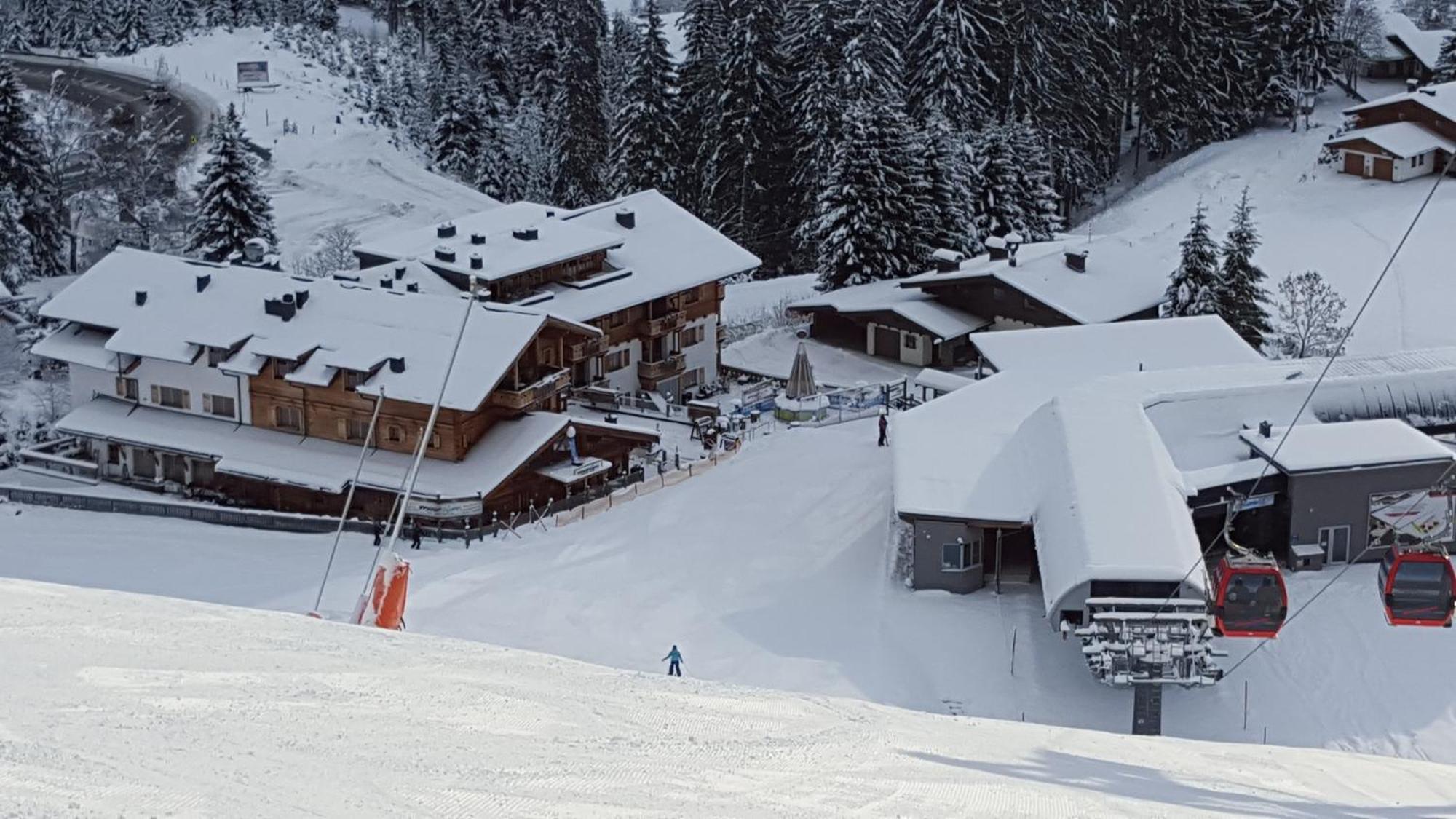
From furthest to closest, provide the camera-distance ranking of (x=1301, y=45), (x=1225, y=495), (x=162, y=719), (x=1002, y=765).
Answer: (x=1301, y=45) < (x=1225, y=495) < (x=1002, y=765) < (x=162, y=719)

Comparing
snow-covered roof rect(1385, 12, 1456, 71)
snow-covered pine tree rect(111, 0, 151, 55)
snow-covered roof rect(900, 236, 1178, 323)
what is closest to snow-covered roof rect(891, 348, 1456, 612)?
snow-covered roof rect(900, 236, 1178, 323)

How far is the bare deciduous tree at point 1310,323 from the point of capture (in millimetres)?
54719

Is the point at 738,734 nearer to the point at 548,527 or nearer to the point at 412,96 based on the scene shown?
the point at 548,527

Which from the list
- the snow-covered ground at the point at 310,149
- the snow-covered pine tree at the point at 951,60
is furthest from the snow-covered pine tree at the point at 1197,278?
the snow-covered ground at the point at 310,149

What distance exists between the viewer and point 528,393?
146ft

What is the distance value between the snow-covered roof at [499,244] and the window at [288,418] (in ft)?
23.6

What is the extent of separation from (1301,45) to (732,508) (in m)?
55.5

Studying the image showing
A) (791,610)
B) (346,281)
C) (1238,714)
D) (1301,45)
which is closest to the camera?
(1238,714)

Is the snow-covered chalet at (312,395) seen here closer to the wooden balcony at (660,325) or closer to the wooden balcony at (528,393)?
the wooden balcony at (528,393)

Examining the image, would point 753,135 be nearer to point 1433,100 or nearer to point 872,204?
point 872,204

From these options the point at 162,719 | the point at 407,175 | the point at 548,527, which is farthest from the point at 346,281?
the point at 162,719

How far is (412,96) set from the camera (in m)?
90.8

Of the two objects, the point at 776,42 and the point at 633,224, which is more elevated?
the point at 776,42

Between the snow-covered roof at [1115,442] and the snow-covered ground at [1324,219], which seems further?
the snow-covered ground at [1324,219]
